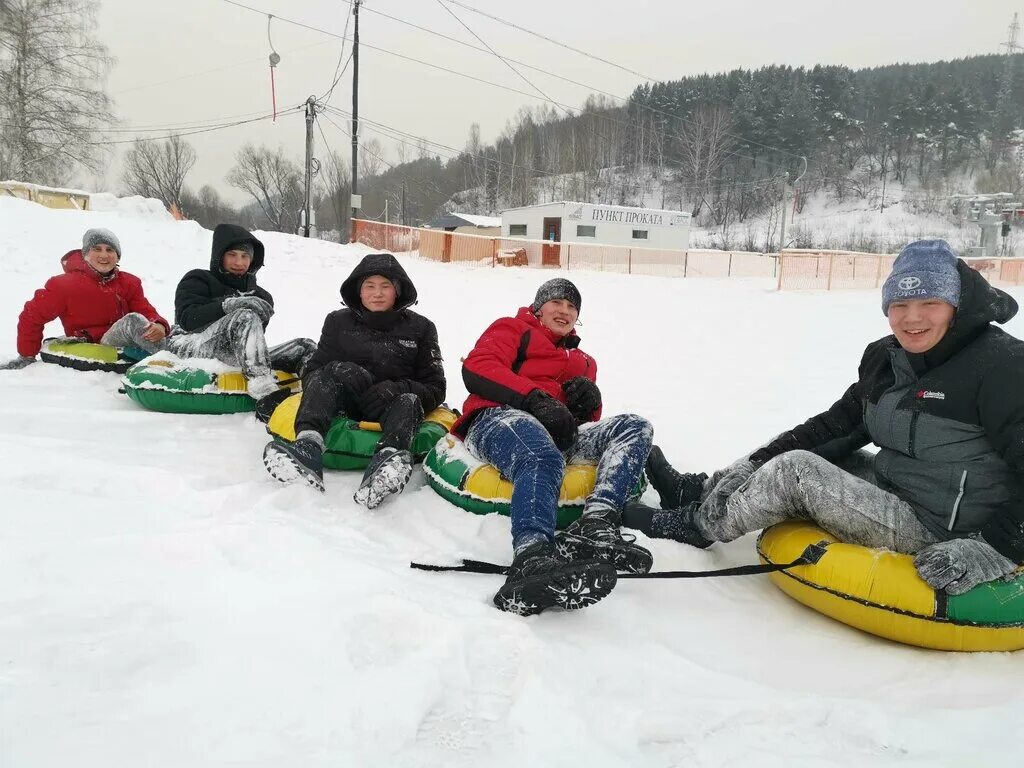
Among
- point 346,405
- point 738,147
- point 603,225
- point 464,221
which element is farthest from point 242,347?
point 738,147

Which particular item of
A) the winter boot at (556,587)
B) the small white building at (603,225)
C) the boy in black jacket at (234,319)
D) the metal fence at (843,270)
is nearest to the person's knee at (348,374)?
the boy in black jacket at (234,319)

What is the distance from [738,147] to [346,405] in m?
70.1

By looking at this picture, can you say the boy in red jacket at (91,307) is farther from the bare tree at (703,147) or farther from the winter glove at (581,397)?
the bare tree at (703,147)

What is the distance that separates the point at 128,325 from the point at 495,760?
4.89m

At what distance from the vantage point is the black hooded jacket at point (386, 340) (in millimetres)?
3881

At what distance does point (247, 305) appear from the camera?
4703 mm

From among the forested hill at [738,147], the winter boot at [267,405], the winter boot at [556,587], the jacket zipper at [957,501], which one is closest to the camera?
the winter boot at [556,587]

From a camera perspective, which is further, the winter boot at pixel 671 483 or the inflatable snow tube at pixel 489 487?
the winter boot at pixel 671 483

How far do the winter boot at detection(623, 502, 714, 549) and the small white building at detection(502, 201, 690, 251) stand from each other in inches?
1097

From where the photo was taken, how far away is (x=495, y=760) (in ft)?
5.50

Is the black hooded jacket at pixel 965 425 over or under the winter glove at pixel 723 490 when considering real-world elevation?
over

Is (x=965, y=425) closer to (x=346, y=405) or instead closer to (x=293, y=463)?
(x=293, y=463)

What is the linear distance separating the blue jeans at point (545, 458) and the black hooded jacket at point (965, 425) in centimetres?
106

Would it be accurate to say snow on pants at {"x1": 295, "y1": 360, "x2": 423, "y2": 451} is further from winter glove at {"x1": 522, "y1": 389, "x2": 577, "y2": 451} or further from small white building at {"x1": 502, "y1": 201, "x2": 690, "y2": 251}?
small white building at {"x1": 502, "y1": 201, "x2": 690, "y2": 251}
